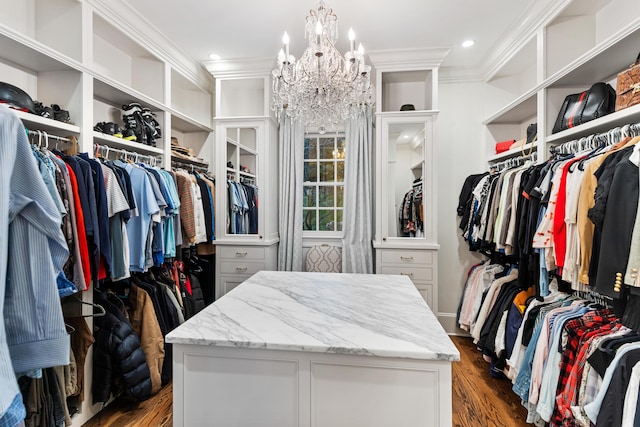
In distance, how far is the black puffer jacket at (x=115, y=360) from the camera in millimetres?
1934

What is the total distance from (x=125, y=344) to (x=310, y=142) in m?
2.54

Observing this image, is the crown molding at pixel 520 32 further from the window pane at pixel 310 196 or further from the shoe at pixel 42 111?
the shoe at pixel 42 111


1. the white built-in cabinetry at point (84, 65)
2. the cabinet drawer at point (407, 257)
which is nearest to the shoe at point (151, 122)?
the white built-in cabinetry at point (84, 65)

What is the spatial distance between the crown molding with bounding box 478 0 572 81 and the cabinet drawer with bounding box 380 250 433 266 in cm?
184

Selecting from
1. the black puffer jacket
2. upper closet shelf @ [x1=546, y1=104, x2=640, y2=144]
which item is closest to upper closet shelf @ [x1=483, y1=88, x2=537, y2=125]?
upper closet shelf @ [x1=546, y1=104, x2=640, y2=144]

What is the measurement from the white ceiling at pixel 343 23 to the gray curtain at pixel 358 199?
779 millimetres

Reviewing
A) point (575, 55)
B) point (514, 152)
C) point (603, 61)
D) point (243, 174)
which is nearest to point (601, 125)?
point (603, 61)

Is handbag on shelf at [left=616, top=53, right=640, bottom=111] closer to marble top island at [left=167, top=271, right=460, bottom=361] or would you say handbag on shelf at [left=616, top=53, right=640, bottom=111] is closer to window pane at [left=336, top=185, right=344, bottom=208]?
marble top island at [left=167, top=271, right=460, bottom=361]

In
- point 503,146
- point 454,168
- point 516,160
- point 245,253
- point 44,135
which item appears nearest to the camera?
point 44,135

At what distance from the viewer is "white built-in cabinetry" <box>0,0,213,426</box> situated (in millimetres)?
1763

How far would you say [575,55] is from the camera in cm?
213

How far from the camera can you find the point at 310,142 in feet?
11.7

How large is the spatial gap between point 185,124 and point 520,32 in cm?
306

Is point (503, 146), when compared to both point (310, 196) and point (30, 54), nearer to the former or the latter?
point (310, 196)
